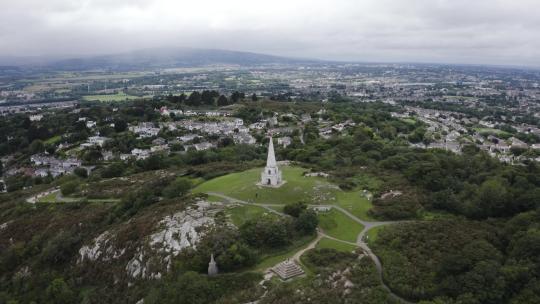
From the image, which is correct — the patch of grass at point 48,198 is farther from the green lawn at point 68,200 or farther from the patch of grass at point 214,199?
the patch of grass at point 214,199

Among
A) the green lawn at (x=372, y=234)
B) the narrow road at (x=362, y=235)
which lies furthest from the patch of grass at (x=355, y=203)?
the green lawn at (x=372, y=234)

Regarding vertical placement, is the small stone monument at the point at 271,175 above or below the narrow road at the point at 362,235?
above

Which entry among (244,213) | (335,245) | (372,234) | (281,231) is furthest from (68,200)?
(372,234)

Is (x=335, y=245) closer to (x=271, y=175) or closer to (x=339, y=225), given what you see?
(x=339, y=225)

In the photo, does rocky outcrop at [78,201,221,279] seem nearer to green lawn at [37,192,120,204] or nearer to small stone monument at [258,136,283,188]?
small stone monument at [258,136,283,188]

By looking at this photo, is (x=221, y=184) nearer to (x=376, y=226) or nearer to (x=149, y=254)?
(x=149, y=254)

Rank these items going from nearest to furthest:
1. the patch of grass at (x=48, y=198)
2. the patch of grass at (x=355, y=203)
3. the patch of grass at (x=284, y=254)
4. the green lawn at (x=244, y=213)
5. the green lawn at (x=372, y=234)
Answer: the patch of grass at (x=284, y=254) < the green lawn at (x=372, y=234) < the green lawn at (x=244, y=213) < the patch of grass at (x=355, y=203) < the patch of grass at (x=48, y=198)

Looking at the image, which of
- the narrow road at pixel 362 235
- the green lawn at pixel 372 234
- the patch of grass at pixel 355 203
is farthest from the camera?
the patch of grass at pixel 355 203
